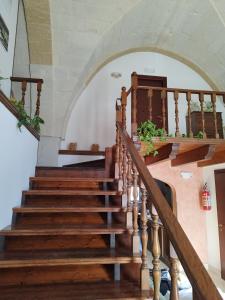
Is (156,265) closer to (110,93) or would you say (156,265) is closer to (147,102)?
(110,93)

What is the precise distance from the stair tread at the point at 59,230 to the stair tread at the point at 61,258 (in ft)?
0.48

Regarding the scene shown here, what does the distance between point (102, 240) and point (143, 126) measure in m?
1.94

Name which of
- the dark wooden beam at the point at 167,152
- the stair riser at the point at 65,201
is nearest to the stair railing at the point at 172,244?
the stair riser at the point at 65,201

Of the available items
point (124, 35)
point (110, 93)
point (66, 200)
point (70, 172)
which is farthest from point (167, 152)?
point (124, 35)

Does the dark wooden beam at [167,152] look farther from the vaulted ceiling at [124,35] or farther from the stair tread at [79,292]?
the stair tread at [79,292]

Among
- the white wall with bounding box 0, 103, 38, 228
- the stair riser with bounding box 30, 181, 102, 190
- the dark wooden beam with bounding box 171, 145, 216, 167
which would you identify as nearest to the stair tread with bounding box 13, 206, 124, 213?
the white wall with bounding box 0, 103, 38, 228

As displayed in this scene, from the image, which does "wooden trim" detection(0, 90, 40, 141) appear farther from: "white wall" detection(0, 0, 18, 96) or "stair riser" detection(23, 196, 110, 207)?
"white wall" detection(0, 0, 18, 96)

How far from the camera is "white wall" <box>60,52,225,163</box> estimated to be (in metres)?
5.37

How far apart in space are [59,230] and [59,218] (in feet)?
1.08

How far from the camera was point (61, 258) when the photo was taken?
1732 millimetres

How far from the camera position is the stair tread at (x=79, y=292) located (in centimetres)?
148

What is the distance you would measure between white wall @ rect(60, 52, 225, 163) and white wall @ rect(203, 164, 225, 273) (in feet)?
4.09

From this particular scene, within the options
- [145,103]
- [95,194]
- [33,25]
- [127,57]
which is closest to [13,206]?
[95,194]

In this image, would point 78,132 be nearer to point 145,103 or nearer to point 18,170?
point 145,103
